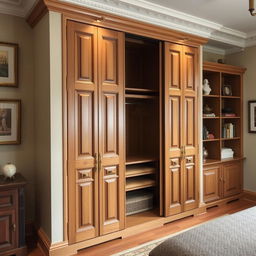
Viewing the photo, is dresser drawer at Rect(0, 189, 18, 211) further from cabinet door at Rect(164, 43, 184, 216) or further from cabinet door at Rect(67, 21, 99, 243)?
cabinet door at Rect(164, 43, 184, 216)

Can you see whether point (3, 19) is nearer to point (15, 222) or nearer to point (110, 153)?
point (110, 153)

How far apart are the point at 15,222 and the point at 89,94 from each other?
1490 mm

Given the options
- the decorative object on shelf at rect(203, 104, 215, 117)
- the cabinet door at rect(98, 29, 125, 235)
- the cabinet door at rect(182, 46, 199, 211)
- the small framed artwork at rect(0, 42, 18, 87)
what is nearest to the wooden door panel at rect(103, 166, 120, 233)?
the cabinet door at rect(98, 29, 125, 235)

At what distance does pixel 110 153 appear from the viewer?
284 centimetres

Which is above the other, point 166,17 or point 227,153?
point 166,17

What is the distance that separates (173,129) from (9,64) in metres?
2.16

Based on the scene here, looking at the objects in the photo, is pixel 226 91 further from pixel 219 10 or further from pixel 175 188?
pixel 175 188

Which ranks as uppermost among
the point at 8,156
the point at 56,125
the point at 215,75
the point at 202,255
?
the point at 215,75

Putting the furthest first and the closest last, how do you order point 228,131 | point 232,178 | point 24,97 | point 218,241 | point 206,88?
1. point 228,131
2. point 232,178
3. point 206,88
4. point 24,97
5. point 218,241

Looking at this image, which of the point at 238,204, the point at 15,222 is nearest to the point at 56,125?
the point at 15,222

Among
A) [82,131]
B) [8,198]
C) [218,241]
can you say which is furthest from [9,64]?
[218,241]

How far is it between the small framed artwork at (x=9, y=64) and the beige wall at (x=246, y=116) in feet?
12.0

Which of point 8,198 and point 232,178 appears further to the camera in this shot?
point 232,178

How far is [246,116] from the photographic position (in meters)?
4.36
